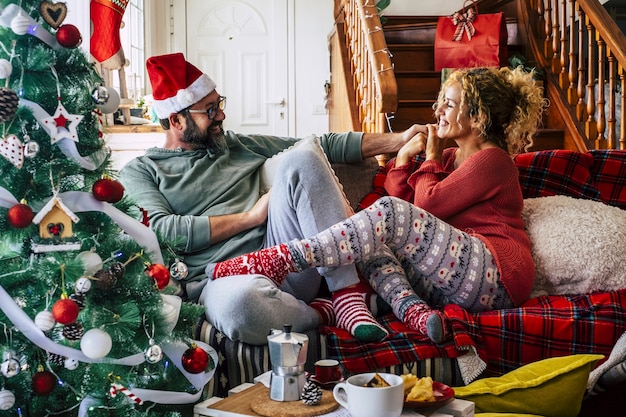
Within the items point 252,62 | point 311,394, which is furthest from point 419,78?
point 311,394

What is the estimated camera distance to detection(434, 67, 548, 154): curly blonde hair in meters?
2.64

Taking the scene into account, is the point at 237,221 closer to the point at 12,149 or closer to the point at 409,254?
the point at 409,254

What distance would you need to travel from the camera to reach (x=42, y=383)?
1695 millimetres

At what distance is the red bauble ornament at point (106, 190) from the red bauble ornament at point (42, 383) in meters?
0.39

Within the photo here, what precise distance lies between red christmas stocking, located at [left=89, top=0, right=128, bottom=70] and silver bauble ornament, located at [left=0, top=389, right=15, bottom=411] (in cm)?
280

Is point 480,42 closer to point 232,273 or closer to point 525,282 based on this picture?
point 525,282

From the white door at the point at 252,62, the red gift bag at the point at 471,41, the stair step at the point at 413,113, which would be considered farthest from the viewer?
the white door at the point at 252,62

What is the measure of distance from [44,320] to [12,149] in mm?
345

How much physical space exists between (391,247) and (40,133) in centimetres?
109

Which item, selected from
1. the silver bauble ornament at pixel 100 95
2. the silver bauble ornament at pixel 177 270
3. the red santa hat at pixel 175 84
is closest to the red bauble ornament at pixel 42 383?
the silver bauble ornament at pixel 177 270

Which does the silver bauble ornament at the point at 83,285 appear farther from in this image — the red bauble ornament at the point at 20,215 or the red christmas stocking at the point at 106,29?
the red christmas stocking at the point at 106,29

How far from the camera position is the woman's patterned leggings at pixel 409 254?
2.23 meters

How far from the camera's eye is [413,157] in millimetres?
2885

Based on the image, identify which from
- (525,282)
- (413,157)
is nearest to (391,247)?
(525,282)
